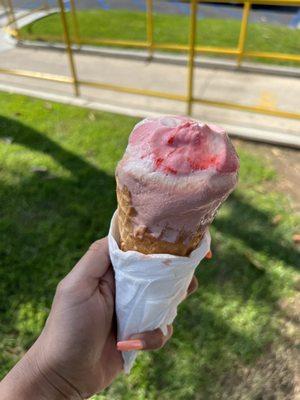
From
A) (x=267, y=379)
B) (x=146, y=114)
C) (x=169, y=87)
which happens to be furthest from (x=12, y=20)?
(x=267, y=379)

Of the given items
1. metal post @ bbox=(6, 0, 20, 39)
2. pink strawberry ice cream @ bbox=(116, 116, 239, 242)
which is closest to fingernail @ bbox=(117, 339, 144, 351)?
pink strawberry ice cream @ bbox=(116, 116, 239, 242)

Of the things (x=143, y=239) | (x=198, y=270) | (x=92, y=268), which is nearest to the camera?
(x=143, y=239)

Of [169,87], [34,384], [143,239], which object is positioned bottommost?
[169,87]

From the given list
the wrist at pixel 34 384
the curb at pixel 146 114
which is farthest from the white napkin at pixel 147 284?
the curb at pixel 146 114

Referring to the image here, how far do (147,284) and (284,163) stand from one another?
3.28 meters

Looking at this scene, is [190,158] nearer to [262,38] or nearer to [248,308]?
[248,308]

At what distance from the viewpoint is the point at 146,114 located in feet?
17.5

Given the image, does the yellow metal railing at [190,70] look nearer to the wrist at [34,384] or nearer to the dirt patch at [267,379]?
the dirt patch at [267,379]

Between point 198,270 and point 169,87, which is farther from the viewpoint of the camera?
point 169,87

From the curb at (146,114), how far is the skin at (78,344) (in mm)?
3390

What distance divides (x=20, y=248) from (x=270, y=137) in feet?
10.2

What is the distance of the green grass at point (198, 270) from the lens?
264 cm

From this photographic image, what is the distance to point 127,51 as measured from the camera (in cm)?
882

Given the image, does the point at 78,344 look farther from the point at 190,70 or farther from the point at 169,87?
the point at 169,87
